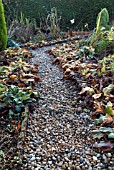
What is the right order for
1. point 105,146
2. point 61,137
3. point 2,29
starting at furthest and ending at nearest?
point 2,29 < point 61,137 < point 105,146

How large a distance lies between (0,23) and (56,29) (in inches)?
114

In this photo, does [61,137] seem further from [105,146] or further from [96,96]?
[96,96]

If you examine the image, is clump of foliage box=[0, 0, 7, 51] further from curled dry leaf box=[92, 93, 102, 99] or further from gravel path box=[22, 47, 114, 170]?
curled dry leaf box=[92, 93, 102, 99]

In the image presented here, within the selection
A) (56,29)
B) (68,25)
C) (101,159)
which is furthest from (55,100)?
(68,25)

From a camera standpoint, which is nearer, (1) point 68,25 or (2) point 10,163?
(2) point 10,163

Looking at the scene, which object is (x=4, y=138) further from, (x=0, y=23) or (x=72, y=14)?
(x=72, y=14)

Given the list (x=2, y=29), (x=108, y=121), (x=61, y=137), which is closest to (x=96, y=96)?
(x=108, y=121)

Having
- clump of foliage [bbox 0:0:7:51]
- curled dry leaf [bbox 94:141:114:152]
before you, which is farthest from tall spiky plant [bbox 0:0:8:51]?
→ curled dry leaf [bbox 94:141:114:152]

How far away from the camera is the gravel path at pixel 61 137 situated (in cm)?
183

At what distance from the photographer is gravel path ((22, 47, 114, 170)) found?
1830 mm

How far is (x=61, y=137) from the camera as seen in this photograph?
2160mm

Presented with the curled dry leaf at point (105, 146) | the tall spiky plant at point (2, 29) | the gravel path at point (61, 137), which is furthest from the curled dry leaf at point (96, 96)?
the tall spiky plant at point (2, 29)

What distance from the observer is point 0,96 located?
105 inches

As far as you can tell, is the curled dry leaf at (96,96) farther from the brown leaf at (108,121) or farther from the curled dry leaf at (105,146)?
the curled dry leaf at (105,146)
